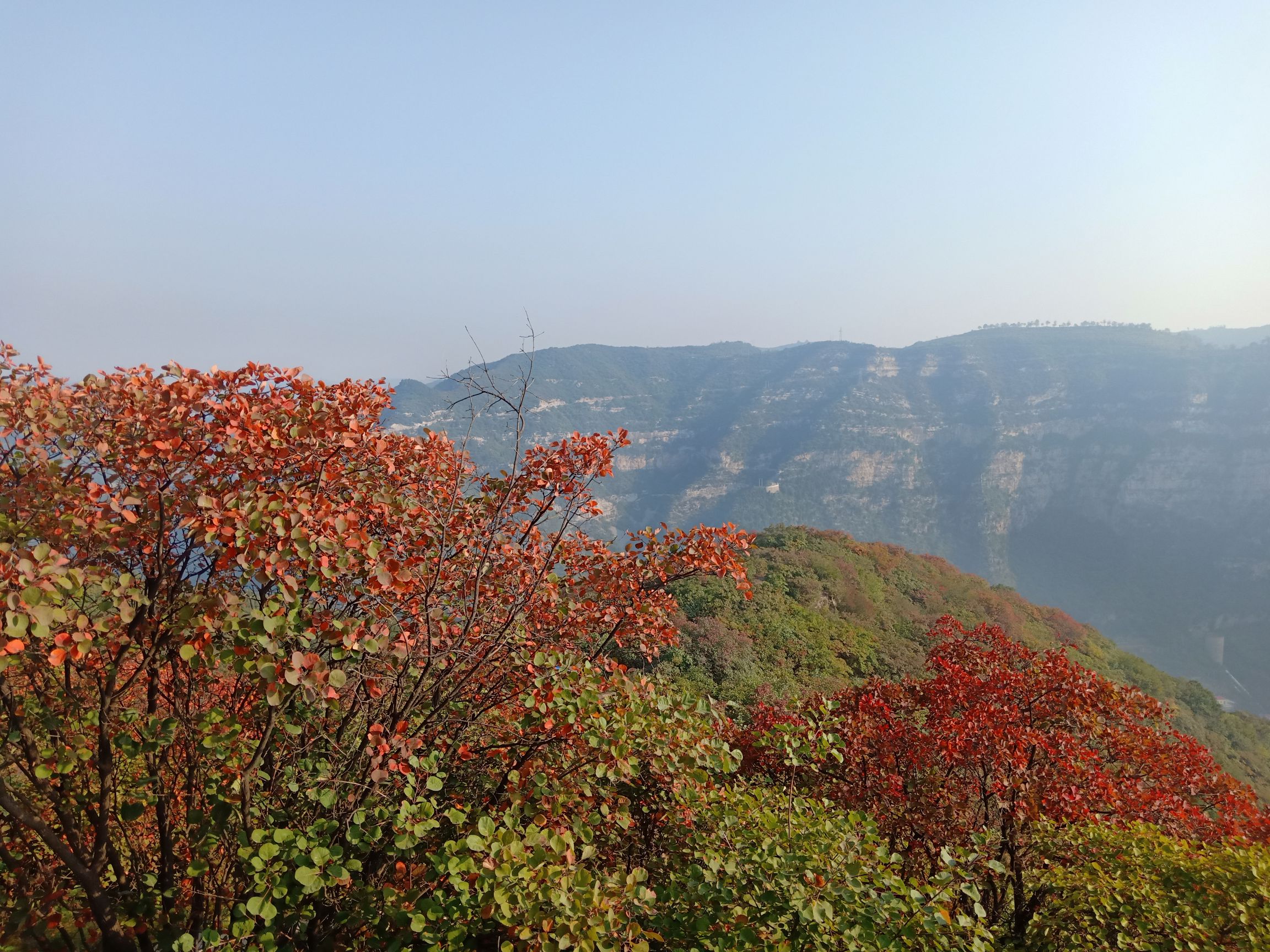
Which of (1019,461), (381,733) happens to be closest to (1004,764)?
(381,733)

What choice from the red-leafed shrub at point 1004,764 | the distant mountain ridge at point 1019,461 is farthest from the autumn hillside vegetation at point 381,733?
the distant mountain ridge at point 1019,461

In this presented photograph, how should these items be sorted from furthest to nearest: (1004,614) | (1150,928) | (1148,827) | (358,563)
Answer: (1004,614)
(1148,827)
(1150,928)
(358,563)

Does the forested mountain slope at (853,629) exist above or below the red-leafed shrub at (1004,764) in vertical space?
below

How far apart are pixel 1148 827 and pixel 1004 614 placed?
26840 mm

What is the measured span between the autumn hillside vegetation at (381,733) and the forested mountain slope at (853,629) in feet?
32.6

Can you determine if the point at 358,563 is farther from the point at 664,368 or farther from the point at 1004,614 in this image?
the point at 664,368

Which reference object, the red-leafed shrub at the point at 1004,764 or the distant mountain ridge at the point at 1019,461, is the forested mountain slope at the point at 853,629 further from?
the distant mountain ridge at the point at 1019,461

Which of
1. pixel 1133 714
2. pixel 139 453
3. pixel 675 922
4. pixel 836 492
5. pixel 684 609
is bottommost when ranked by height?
pixel 836 492

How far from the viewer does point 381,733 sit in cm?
299

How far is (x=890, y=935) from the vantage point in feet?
8.86

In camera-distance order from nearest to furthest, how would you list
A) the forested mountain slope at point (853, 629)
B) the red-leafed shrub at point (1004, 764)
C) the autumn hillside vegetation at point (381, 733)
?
the autumn hillside vegetation at point (381, 733), the red-leafed shrub at point (1004, 764), the forested mountain slope at point (853, 629)

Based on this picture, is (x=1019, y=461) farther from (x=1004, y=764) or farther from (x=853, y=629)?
(x=1004, y=764)

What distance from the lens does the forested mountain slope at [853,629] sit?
634 inches

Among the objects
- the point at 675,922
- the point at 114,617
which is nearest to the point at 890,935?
the point at 675,922
